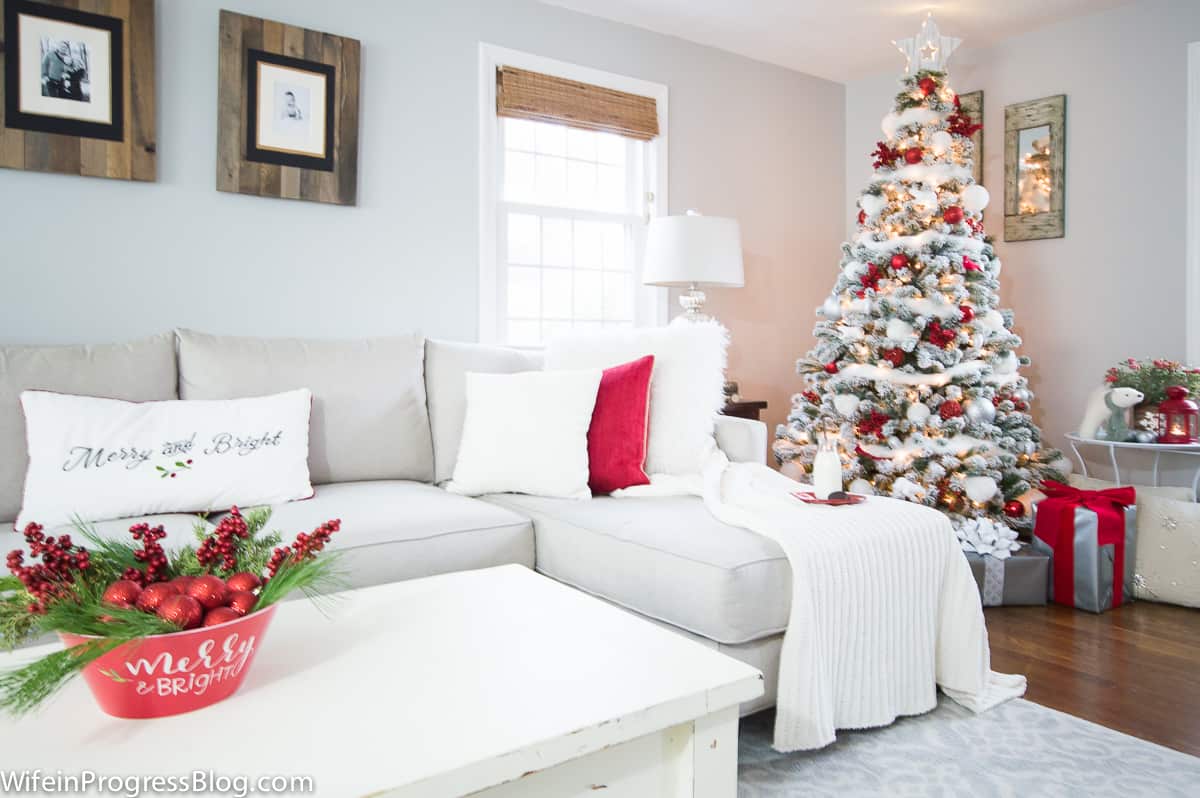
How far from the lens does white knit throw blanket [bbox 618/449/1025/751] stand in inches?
68.8

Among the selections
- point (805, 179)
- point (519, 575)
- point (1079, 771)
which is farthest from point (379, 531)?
point (805, 179)

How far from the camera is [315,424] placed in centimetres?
251

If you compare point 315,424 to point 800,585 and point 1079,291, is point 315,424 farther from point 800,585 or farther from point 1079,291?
point 1079,291

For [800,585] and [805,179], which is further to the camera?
[805,179]

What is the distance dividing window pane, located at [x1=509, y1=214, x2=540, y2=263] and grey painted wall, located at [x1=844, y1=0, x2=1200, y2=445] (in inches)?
94.5

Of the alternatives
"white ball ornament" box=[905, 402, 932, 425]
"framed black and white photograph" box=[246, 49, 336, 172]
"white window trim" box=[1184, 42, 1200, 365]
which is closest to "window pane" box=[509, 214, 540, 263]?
"framed black and white photograph" box=[246, 49, 336, 172]

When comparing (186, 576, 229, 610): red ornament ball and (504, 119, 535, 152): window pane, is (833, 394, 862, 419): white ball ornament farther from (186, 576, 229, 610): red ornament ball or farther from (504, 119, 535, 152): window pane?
(186, 576, 229, 610): red ornament ball

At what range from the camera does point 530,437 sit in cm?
246

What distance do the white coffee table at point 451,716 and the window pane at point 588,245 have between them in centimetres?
263

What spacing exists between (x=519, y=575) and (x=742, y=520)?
0.60 meters

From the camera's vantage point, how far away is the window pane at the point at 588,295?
3814 millimetres

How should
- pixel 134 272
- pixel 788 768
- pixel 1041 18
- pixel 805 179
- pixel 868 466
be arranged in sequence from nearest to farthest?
pixel 788 768 → pixel 134 272 → pixel 868 466 → pixel 1041 18 → pixel 805 179

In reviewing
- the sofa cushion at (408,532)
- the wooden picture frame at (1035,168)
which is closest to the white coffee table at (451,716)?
the sofa cushion at (408,532)

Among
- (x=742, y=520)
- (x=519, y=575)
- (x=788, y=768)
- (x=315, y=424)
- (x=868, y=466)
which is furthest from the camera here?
(x=868, y=466)
